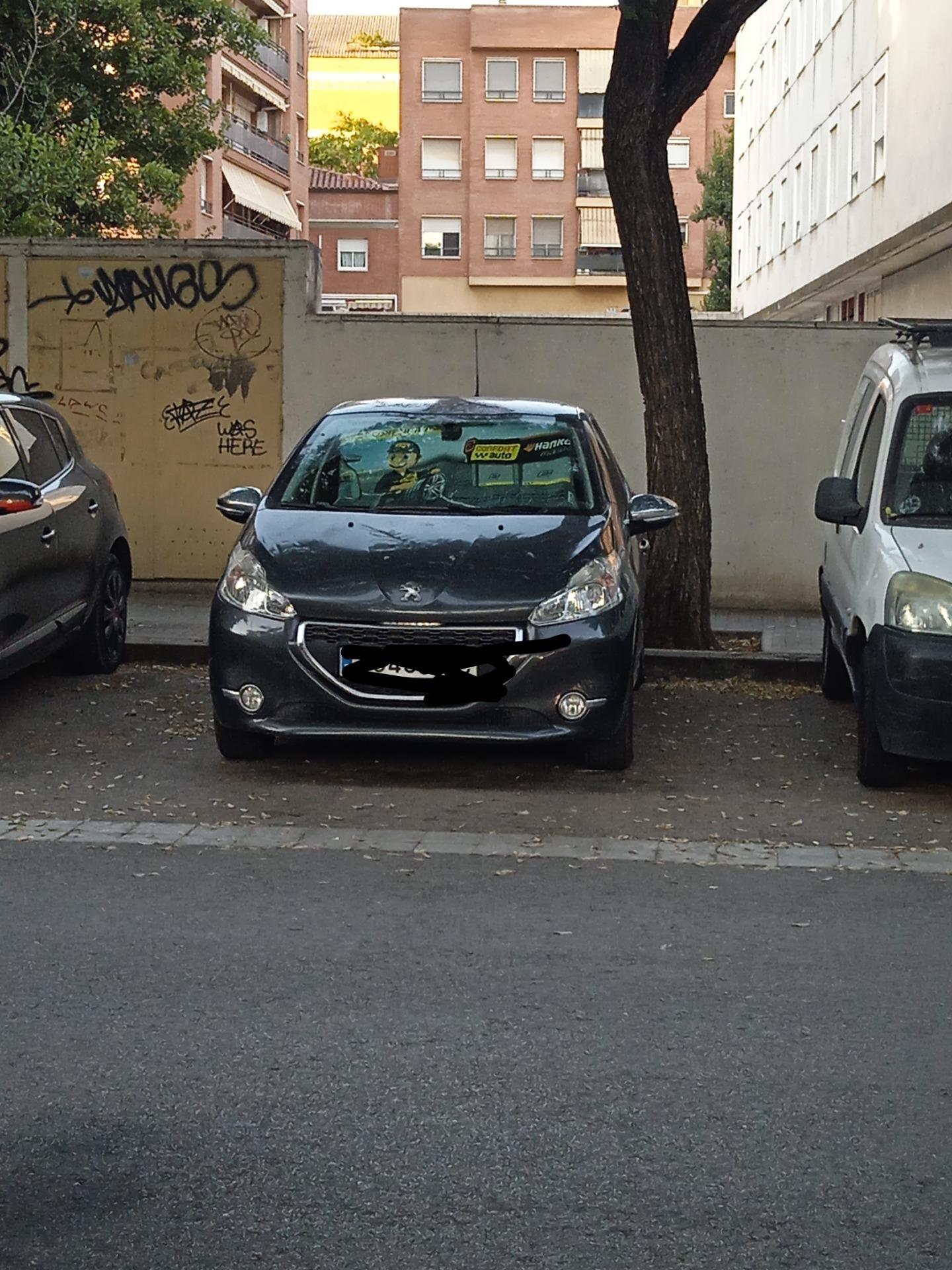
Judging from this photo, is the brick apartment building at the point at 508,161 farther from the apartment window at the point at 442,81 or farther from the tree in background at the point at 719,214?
the tree in background at the point at 719,214

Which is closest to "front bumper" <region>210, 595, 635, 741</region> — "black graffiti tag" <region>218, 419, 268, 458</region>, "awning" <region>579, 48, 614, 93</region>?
"black graffiti tag" <region>218, 419, 268, 458</region>

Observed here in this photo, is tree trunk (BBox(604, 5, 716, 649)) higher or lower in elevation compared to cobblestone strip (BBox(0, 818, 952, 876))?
higher

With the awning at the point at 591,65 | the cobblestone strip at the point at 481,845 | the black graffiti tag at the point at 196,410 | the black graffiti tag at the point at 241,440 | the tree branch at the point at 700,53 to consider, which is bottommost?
the cobblestone strip at the point at 481,845

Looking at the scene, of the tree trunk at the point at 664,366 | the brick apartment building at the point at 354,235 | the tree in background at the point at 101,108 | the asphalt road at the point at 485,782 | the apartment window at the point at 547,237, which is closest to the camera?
the asphalt road at the point at 485,782

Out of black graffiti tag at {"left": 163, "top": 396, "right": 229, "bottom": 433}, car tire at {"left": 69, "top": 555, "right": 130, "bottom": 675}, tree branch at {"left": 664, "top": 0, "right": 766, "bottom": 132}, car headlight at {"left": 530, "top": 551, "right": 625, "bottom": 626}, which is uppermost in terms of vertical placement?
tree branch at {"left": 664, "top": 0, "right": 766, "bottom": 132}

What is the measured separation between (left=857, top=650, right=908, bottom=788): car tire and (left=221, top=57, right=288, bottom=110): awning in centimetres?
6133

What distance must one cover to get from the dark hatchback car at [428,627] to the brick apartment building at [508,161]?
7071cm

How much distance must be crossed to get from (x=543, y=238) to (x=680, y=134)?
7548 mm

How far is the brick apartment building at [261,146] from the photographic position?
63.6 m

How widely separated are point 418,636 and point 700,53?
17.6 feet

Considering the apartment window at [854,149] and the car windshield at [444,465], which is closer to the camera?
the car windshield at [444,465]

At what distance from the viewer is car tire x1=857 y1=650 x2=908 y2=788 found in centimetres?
764

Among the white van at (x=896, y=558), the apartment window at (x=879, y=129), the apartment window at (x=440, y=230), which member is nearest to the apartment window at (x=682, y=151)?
the apartment window at (x=440, y=230)

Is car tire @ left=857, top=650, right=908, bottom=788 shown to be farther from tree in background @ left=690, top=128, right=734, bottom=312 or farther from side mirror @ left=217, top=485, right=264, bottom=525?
tree in background @ left=690, top=128, right=734, bottom=312
